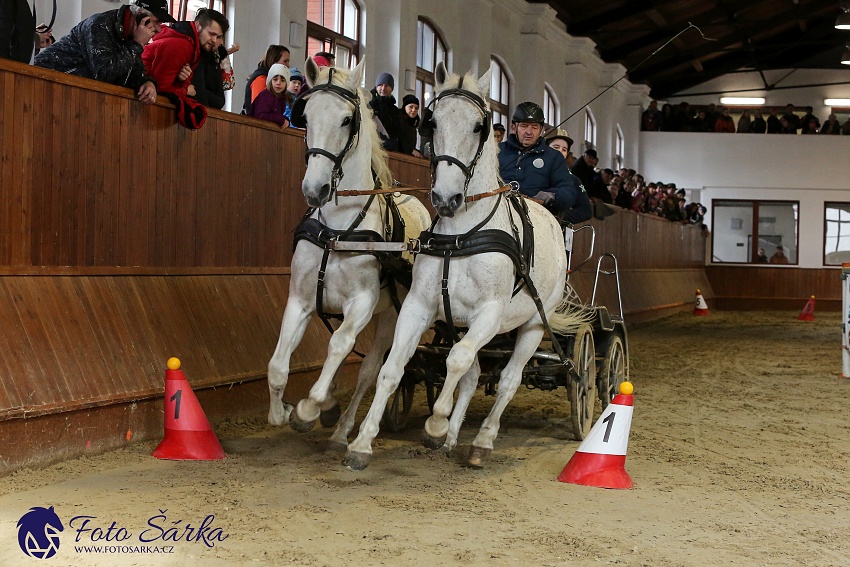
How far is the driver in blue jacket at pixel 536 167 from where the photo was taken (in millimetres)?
6875

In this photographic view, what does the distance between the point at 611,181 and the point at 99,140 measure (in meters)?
14.0

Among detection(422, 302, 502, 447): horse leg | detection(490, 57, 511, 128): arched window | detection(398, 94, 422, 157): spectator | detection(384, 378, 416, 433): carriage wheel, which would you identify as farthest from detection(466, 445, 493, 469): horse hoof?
detection(490, 57, 511, 128): arched window

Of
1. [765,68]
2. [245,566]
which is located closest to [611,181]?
[245,566]

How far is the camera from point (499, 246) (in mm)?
5238

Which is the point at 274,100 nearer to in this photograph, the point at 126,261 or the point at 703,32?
the point at 126,261

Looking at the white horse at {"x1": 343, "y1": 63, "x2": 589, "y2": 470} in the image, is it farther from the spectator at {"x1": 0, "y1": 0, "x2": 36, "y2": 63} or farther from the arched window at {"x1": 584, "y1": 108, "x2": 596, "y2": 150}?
the arched window at {"x1": 584, "y1": 108, "x2": 596, "y2": 150}

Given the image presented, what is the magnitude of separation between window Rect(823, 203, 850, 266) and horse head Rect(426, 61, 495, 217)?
27.7 m

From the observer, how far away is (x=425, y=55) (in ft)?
58.4

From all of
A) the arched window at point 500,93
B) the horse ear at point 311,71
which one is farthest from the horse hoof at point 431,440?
the arched window at point 500,93

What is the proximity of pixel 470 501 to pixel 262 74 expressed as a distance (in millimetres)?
5209

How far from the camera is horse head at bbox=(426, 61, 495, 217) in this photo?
497 centimetres

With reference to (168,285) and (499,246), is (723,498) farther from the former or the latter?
(168,285)

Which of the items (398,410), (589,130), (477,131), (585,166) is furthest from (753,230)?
(477,131)

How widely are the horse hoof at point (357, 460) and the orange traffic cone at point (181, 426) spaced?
31.4 inches
